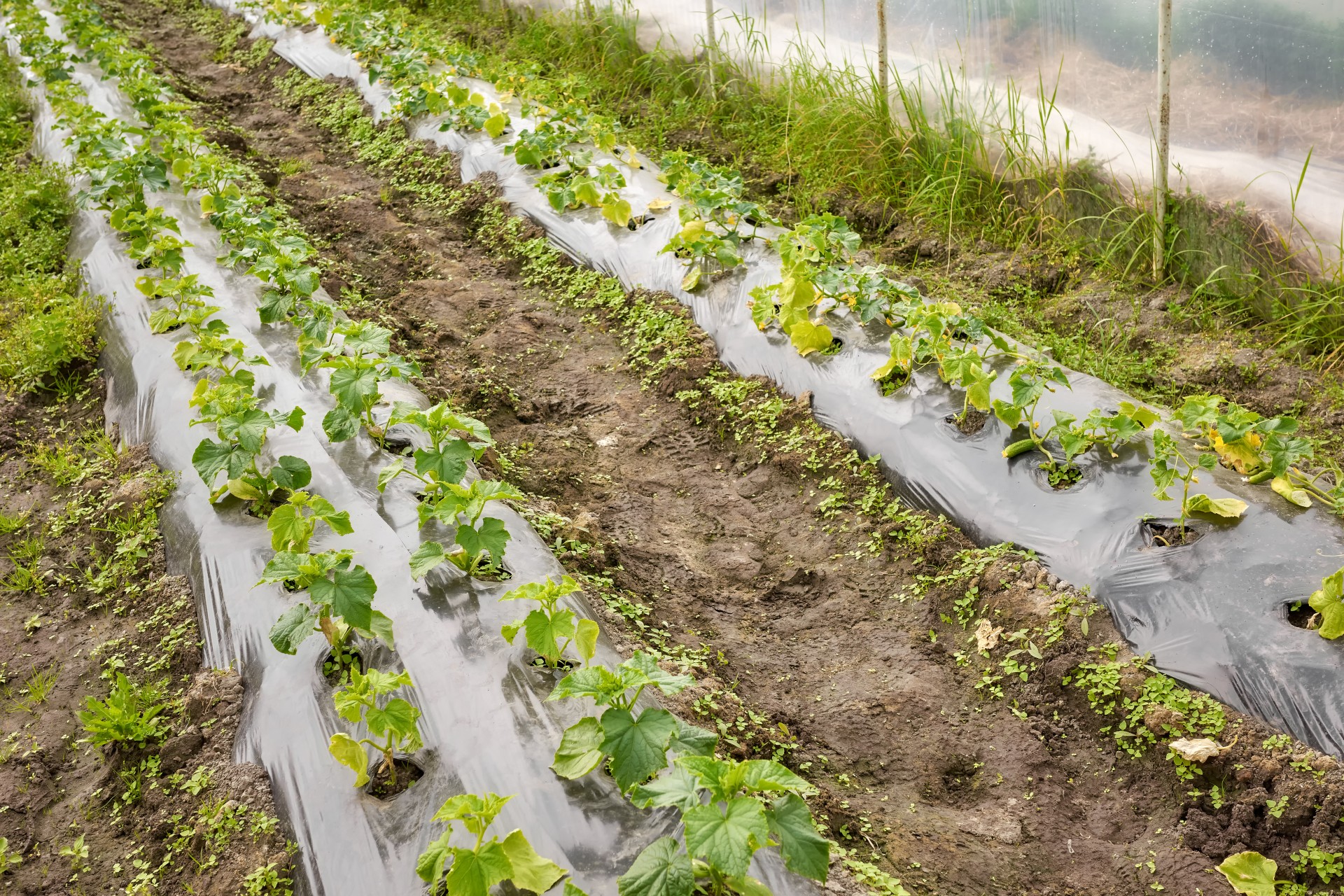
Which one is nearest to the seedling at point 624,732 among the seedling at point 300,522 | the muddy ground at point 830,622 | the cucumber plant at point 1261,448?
the muddy ground at point 830,622

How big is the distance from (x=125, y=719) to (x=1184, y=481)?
3079 millimetres

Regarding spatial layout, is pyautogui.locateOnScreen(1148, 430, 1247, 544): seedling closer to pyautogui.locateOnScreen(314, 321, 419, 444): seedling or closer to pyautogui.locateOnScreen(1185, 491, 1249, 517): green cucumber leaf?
pyautogui.locateOnScreen(1185, 491, 1249, 517): green cucumber leaf

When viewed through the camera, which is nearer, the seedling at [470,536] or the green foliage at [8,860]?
the green foliage at [8,860]

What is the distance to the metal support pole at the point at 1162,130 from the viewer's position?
152 inches

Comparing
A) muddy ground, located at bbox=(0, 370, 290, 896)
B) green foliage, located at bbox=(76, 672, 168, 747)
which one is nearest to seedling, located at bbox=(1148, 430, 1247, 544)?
muddy ground, located at bbox=(0, 370, 290, 896)

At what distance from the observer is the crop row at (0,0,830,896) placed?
1826mm

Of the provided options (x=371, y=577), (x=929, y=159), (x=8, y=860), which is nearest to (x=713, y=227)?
(x=929, y=159)

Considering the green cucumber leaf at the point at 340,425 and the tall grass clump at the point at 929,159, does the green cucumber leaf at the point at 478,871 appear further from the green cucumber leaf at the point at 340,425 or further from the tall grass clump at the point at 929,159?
the tall grass clump at the point at 929,159

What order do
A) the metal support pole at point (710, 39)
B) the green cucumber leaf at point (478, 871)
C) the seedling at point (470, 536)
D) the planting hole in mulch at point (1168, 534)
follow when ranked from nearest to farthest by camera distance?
the green cucumber leaf at point (478, 871) → the seedling at point (470, 536) → the planting hole in mulch at point (1168, 534) → the metal support pole at point (710, 39)

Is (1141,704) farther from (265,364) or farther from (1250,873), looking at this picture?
(265,364)

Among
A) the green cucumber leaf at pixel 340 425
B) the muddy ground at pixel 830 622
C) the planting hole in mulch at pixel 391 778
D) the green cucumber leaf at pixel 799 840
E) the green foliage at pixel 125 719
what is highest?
the green cucumber leaf at pixel 340 425

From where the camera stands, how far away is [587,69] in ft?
23.0

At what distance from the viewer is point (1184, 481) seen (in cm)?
278

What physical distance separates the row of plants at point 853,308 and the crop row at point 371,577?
137 centimetres
